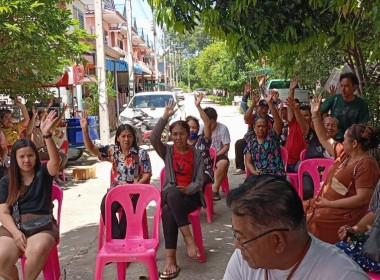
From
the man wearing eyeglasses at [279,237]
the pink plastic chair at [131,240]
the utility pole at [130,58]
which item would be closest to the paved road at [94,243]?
the pink plastic chair at [131,240]

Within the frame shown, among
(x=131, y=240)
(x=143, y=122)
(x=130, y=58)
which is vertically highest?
(x=130, y=58)

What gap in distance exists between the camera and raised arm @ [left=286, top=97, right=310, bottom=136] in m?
5.24

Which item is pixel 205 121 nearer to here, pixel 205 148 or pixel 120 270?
pixel 205 148

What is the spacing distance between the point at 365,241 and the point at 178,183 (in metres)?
2.12

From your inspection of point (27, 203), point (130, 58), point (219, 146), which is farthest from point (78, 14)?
point (27, 203)

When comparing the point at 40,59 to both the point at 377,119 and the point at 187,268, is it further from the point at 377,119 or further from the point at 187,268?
the point at 377,119

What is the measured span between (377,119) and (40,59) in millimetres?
5422

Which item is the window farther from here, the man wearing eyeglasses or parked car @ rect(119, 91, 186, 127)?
the man wearing eyeglasses

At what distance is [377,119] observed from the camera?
698 centimetres

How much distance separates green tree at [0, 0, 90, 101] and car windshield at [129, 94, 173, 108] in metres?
5.62

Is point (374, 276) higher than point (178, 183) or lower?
lower

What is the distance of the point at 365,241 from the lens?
9.33ft

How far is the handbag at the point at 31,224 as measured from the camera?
367cm

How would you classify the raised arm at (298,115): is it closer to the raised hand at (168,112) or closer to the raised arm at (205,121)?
the raised arm at (205,121)
